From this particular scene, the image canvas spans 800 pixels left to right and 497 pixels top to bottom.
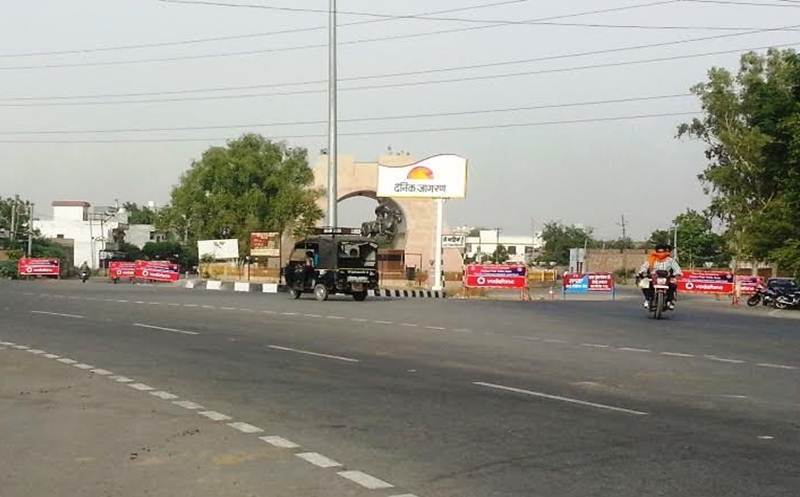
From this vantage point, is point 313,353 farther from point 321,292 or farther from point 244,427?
point 321,292

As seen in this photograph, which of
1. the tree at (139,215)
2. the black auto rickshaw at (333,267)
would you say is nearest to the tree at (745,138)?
the black auto rickshaw at (333,267)

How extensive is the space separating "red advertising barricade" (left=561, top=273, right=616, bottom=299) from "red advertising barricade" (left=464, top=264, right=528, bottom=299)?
16.0 feet

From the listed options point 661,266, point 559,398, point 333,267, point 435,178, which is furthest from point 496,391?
point 435,178

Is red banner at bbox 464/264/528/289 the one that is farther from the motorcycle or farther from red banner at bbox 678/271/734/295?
the motorcycle

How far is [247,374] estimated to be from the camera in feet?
40.8

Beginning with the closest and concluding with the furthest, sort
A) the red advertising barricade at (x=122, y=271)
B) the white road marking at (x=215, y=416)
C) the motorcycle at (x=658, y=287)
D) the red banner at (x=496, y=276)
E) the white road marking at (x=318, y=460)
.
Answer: the white road marking at (x=318, y=460)
the white road marking at (x=215, y=416)
the motorcycle at (x=658, y=287)
the red banner at (x=496, y=276)
the red advertising barricade at (x=122, y=271)

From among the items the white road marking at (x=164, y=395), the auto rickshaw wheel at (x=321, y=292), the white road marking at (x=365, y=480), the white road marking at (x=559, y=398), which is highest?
the auto rickshaw wheel at (x=321, y=292)

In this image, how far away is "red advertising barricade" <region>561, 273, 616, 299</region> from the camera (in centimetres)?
4738

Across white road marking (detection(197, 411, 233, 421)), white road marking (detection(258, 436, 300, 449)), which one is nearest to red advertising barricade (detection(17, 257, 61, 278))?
white road marking (detection(197, 411, 233, 421))

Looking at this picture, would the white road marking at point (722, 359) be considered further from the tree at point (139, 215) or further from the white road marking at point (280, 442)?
the tree at point (139, 215)

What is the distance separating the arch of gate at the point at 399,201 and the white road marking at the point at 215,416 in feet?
223

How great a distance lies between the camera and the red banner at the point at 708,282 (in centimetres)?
4631

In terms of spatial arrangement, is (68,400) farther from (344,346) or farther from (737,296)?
(737,296)

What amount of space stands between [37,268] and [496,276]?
37.1 meters
